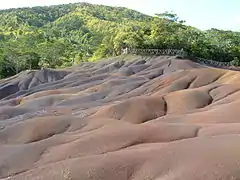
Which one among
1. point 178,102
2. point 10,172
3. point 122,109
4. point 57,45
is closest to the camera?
point 10,172

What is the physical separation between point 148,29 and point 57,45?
21712 millimetres

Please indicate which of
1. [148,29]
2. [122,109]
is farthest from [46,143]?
[148,29]

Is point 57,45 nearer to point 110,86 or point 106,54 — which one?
point 106,54

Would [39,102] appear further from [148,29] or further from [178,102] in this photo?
[148,29]

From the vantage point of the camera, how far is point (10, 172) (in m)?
19.5

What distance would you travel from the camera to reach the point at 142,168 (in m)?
14.5

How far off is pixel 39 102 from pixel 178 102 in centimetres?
1903

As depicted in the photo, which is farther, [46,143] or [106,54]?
[106,54]

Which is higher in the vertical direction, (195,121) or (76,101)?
(195,121)

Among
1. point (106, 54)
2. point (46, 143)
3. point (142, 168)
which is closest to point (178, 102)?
point (46, 143)

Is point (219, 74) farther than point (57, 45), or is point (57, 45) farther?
point (57, 45)

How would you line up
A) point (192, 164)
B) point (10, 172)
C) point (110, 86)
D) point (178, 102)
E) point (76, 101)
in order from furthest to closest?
point (110, 86) < point (76, 101) < point (178, 102) < point (10, 172) < point (192, 164)

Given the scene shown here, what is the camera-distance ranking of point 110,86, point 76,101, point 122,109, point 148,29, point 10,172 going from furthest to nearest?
point 148,29 → point 110,86 → point 76,101 → point 122,109 → point 10,172

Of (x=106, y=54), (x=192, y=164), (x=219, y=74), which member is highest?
(x=192, y=164)
